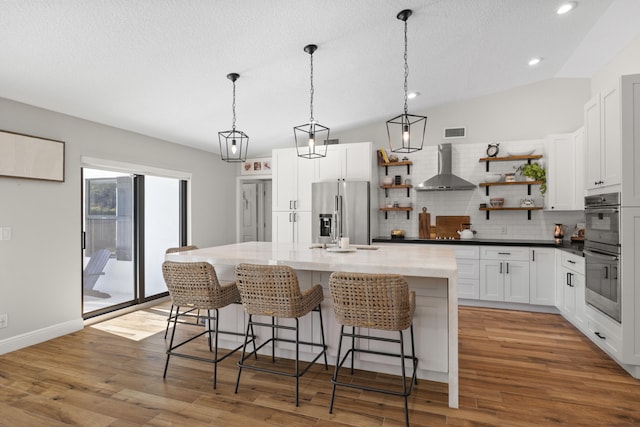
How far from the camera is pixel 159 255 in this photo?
5402 mm

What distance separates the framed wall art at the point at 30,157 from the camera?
334 centimetres

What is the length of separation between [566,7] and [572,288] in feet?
9.36

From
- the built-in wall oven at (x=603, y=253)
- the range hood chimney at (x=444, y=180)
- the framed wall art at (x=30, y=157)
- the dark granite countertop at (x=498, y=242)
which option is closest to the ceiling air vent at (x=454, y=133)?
the range hood chimney at (x=444, y=180)

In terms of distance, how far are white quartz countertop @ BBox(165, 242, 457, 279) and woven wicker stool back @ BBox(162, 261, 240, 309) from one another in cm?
23

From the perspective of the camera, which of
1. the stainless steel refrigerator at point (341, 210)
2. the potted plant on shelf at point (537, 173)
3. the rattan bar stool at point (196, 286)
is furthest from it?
the stainless steel refrigerator at point (341, 210)

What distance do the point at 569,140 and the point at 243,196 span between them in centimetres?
539

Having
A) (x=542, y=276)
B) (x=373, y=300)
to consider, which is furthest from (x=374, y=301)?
(x=542, y=276)

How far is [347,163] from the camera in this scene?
550 cm

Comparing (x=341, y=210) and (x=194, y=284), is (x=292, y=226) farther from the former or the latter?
(x=194, y=284)

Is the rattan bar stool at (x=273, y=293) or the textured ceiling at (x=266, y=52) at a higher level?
the textured ceiling at (x=266, y=52)

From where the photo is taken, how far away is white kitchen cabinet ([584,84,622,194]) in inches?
116

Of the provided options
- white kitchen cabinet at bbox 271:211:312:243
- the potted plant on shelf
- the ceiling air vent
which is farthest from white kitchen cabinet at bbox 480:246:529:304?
white kitchen cabinet at bbox 271:211:312:243

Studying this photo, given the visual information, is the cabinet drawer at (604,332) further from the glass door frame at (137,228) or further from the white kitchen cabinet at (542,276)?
the glass door frame at (137,228)

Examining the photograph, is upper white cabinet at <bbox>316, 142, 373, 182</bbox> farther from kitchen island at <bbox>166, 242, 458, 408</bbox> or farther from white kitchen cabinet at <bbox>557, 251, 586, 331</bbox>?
white kitchen cabinet at <bbox>557, 251, 586, 331</bbox>
